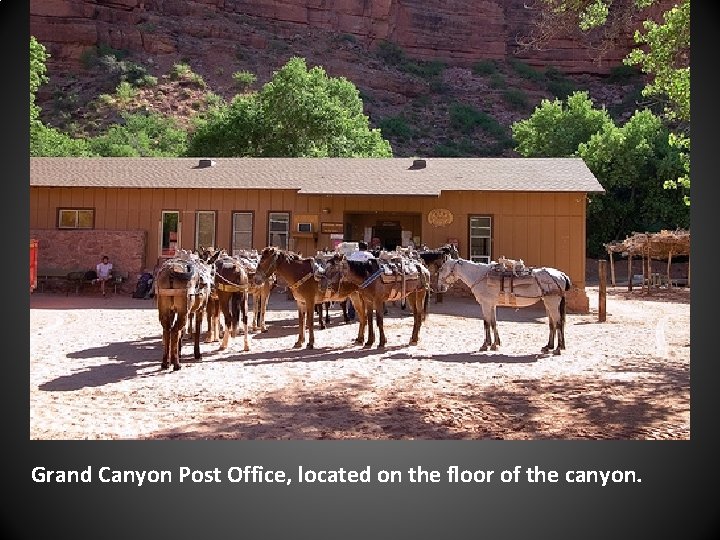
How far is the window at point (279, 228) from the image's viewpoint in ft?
67.6

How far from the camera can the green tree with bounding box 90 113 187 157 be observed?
40.3 meters

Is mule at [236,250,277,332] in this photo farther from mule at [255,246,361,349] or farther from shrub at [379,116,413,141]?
shrub at [379,116,413,141]

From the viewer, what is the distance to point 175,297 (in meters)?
8.77

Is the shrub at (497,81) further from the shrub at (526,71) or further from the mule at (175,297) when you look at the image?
the mule at (175,297)

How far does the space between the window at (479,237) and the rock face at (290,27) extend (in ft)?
159

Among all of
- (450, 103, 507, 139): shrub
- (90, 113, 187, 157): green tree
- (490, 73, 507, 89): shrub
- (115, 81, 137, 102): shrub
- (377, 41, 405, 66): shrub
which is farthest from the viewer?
(377, 41, 405, 66): shrub

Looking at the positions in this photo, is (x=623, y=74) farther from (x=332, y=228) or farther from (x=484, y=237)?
(x=332, y=228)

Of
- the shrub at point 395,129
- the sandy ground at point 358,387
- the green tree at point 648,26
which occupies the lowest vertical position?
the sandy ground at point 358,387

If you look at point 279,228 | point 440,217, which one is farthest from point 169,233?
point 440,217

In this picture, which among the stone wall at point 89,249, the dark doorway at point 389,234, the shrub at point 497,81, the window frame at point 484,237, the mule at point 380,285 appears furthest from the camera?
the shrub at point 497,81

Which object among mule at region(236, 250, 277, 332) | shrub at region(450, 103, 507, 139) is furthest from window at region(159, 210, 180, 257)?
shrub at region(450, 103, 507, 139)

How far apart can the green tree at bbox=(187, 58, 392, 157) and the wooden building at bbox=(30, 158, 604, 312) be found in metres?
13.4

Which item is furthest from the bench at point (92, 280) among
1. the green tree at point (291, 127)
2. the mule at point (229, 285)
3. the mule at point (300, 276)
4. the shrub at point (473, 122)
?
the shrub at point (473, 122)

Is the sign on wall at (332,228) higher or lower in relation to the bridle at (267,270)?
higher
